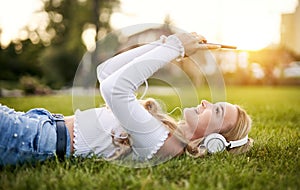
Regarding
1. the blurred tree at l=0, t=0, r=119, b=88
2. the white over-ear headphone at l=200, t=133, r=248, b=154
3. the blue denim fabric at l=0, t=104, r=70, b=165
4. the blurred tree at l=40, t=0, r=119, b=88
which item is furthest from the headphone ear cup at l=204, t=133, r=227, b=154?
the blurred tree at l=40, t=0, r=119, b=88

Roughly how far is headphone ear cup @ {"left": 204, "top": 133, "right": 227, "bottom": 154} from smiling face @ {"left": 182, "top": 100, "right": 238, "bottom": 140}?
1.2 inches

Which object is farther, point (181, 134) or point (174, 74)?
point (174, 74)

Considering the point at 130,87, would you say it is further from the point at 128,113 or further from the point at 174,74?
the point at 174,74

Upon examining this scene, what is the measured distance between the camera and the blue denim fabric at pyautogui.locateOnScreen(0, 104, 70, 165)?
6.84ft

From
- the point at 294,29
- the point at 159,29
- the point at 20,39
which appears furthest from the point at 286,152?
the point at 20,39

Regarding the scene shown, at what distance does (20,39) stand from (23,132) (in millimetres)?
16541

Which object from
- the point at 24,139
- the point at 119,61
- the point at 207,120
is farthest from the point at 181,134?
the point at 24,139

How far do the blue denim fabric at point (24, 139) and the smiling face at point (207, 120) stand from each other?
65 centimetres

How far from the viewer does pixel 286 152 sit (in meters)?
2.46

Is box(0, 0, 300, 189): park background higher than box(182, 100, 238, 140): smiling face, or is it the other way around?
box(182, 100, 238, 140): smiling face

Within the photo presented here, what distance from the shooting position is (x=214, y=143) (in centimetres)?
232

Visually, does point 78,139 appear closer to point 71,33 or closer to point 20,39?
point 20,39

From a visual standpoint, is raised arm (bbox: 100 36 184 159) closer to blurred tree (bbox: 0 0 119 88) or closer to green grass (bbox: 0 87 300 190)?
green grass (bbox: 0 87 300 190)

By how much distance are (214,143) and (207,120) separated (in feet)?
0.43
